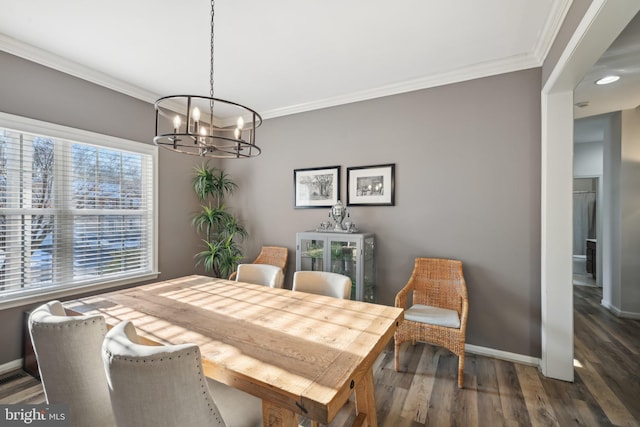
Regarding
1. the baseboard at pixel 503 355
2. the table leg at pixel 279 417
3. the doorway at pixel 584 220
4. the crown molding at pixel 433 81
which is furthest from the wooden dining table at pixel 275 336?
the doorway at pixel 584 220

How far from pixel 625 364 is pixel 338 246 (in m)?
2.68

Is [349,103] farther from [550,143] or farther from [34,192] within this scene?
[34,192]

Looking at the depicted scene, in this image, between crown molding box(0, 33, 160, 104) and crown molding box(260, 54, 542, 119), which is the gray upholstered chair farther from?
crown molding box(260, 54, 542, 119)

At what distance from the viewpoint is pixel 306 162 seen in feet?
11.7

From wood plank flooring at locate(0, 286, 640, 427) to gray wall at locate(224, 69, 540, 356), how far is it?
0.37 meters

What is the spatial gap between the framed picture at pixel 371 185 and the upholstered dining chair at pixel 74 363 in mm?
2520

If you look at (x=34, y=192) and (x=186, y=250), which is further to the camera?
(x=186, y=250)

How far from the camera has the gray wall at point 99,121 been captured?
2.34 meters

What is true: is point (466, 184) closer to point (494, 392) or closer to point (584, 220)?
point (494, 392)

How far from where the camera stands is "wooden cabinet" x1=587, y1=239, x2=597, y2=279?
17.8ft

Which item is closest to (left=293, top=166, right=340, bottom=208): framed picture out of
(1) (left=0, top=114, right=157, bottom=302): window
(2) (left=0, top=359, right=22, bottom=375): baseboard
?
(1) (left=0, top=114, right=157, bottom=302): window

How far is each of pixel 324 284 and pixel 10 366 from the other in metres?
2.68

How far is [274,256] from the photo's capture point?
361 centimetres

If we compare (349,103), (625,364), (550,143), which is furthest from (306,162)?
(625,364)
